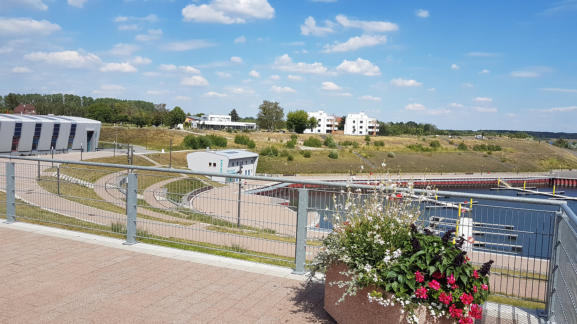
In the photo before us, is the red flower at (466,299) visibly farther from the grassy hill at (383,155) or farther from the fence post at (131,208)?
the grassy hill at (383,155)

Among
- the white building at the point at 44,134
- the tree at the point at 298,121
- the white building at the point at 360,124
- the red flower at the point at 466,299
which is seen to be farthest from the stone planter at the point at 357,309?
the white building at the point at 360,124

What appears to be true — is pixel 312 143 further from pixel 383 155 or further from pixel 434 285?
pixel 434 285

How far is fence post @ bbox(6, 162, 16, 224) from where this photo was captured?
8.81m

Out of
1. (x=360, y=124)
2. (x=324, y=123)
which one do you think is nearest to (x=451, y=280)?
(x=360, y=124)

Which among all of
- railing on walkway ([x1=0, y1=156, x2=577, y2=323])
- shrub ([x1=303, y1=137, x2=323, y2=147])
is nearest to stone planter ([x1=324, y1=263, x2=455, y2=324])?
railing on walkway ([x1=0, y1=156, x2=577, y2=323])

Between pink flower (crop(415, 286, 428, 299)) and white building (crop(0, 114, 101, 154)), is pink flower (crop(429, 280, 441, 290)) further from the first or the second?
white building (crop(0, 114, 101, 154))

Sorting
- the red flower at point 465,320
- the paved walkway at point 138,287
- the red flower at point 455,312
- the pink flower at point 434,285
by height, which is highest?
the pink flower at point 434,285

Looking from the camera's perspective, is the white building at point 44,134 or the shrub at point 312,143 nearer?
the white building at point 44,134

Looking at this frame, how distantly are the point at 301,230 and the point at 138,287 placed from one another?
2.37 m

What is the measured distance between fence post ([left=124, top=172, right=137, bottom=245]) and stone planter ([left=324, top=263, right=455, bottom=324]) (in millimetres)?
4267

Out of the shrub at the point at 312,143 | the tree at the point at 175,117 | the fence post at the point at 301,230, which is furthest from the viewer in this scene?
the tree at the point at 175,117

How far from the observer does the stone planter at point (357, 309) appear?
394 cm

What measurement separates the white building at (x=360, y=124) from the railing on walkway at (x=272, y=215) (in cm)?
14912

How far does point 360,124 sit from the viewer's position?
156 meters
